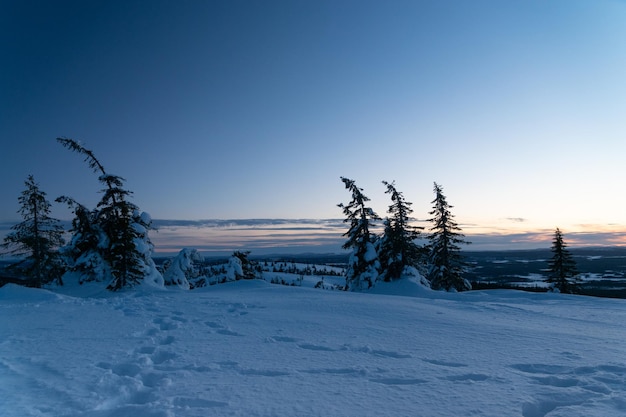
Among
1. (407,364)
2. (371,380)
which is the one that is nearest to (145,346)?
(371,380)

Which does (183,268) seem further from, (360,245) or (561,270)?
(561,270)

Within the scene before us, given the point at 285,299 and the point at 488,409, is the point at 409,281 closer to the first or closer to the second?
the point at 285,299

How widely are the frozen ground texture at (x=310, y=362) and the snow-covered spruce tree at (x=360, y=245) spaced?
48.9 ft

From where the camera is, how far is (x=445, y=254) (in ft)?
100

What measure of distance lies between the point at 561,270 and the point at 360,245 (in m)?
21.3

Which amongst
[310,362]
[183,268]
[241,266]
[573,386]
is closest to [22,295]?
[310,362]

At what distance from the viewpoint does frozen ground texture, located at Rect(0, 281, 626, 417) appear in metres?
3.52

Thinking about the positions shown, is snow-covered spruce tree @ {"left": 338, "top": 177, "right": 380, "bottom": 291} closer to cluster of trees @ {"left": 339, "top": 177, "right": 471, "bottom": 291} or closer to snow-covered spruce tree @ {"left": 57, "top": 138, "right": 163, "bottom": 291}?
cluster of trees @ {"left": 339, "top": 177, "right": 471, "bottom": 291}

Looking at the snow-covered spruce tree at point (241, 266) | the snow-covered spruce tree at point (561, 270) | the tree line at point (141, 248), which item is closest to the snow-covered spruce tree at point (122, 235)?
the tree line at point (141, 248)

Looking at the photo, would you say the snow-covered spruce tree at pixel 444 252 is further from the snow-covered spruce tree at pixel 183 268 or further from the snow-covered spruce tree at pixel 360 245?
the snow-covered spruce tree at pixel 183 268

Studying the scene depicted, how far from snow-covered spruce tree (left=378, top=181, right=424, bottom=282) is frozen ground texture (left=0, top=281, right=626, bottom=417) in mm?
14287

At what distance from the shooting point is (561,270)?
31.3m

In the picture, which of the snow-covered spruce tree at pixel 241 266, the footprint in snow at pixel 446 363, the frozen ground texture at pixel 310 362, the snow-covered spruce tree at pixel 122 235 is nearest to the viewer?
the frozen ground texture at pixel 310 362

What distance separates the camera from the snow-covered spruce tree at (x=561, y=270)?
102 feet
